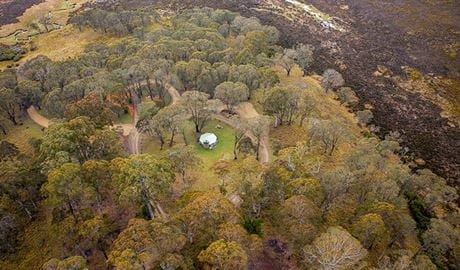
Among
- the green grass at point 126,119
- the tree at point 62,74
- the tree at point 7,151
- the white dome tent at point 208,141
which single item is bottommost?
the green grass at point 126,119

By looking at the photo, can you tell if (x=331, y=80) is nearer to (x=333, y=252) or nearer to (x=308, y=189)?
(x=308, y=189)

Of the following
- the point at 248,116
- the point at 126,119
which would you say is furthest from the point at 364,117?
the point at 126,119

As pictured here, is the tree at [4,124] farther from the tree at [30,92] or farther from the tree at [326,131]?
the tree at [326,131]

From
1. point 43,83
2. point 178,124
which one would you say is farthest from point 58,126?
point 43,83

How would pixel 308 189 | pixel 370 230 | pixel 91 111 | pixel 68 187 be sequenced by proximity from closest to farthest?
pixel 370 230 → pixel 68 187 → pixel 308 189 → pixel 91 111

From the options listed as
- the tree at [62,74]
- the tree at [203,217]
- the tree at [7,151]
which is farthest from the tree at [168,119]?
the tree at [62,74]

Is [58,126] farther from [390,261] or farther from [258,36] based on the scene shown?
[258,36]
